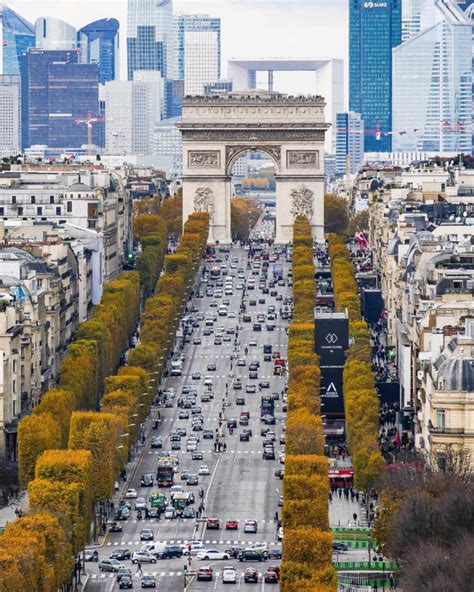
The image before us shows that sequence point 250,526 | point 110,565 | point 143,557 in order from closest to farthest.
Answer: point 110,565
point 143,557
point 250,526

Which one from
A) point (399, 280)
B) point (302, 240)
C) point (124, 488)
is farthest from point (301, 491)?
point (302, 240)

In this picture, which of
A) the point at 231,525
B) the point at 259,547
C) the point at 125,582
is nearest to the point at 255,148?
the point at 231,525

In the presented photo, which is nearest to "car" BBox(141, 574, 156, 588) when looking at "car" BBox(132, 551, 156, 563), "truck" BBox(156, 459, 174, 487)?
"car" BBox(132, 551, 156, 563)

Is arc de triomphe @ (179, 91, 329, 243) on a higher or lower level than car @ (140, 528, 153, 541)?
higher

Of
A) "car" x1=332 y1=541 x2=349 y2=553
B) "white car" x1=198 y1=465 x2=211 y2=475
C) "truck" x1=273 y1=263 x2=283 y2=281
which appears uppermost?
"truck" x1=273 y1=263 x2=283 y2=281

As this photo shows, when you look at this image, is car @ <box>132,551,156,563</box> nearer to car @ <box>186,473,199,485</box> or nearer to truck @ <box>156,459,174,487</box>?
truck @ <box>156,459,174,487</box>

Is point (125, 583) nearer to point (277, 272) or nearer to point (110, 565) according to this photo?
point (110, 565)
